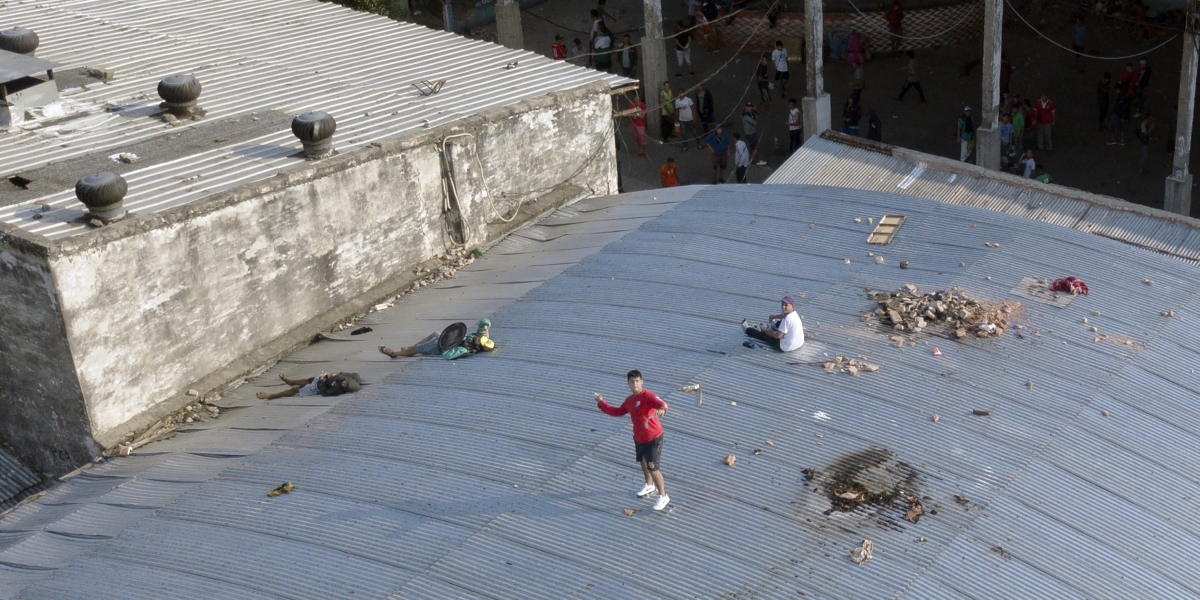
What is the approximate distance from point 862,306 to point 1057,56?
22.1 meters

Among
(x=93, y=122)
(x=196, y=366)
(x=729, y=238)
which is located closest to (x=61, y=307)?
(x=196, y=366)

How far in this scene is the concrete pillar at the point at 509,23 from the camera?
3462 cm

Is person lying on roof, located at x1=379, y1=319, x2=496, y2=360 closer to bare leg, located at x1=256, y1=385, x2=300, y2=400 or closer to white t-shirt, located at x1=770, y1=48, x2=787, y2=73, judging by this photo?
bare leg, located at x1=256, y1=385, x2=300, y2=400

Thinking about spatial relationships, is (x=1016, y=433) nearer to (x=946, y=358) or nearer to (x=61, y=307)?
(x=946, y=358)

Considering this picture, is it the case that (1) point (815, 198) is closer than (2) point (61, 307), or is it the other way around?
(2) point (61, 307)

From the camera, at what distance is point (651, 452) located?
1063 cm

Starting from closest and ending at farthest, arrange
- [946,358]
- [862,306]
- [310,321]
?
[946,358]
[862,306]
[310,321]

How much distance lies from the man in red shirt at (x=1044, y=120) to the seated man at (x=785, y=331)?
1704 cm

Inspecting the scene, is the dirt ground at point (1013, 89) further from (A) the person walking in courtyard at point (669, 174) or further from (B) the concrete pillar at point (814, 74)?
(B) the concrete pillar at point (814, 74)

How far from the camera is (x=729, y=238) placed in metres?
16.0

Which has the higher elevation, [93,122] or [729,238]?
[93,122]

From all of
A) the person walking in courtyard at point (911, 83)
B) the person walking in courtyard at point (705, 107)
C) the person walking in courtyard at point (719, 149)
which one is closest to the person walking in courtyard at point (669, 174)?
the person walking in courtyard at point (719, 149)

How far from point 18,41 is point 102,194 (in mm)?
6842

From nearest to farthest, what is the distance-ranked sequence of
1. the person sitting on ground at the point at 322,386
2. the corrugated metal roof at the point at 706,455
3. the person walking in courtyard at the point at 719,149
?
1. the corrugated metal roof at the point at 706,455
2. the person sitting on ground at the point at 322,386
3. the person walking in courtyard at the point at 719,149
